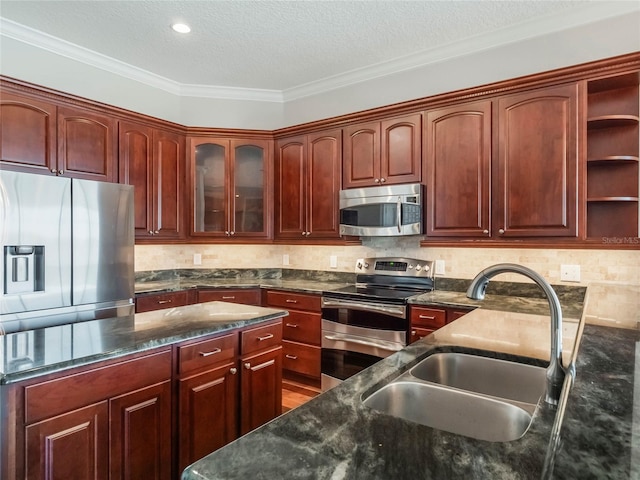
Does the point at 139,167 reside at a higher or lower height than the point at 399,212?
higher

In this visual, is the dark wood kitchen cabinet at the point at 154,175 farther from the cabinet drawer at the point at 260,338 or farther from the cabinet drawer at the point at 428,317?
the cabinet drawer at the point at 428,317

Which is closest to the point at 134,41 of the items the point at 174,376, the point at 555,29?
the point at 174,376

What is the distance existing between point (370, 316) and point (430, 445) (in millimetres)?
2254

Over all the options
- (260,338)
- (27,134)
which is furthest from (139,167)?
(260,338)

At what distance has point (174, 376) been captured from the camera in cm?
164

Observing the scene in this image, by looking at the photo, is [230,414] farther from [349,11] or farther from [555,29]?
[555,29]

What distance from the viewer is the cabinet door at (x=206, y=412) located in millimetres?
1660

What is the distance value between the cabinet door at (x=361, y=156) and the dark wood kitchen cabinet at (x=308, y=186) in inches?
3.4

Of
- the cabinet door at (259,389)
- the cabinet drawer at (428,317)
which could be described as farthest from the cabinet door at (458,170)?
the cabinet door at (259,389)

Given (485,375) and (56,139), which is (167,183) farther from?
(485,375)

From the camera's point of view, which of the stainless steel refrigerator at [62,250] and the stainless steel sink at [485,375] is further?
the stainless steel refrigerator at [62,250]

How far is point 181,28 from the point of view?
9.46ft

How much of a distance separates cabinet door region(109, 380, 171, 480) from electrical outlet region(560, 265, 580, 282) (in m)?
2.62

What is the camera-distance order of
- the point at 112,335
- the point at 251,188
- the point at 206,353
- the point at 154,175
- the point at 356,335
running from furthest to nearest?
the point at 251,188 < the point at 154,175 < the point at 356,335 < the point at 206,353 < the point at 112,335
